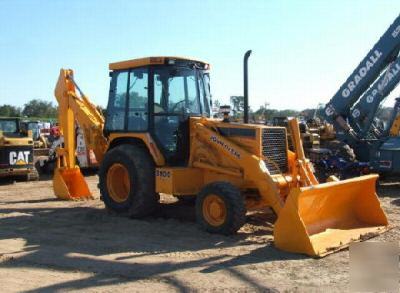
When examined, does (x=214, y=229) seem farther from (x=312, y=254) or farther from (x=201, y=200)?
(x=312, y=254)

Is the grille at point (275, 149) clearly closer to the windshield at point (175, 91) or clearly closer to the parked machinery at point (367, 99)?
the windshield at point (175, 91)

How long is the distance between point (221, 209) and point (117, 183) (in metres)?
2.60

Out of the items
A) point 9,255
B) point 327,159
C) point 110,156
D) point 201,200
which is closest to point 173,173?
point 201,200

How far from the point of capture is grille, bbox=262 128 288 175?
7938 mm

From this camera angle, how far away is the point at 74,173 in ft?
37.6

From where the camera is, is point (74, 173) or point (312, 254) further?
point (74, 173)

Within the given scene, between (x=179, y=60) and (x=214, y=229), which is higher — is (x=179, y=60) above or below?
above

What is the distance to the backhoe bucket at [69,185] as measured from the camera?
11289 mm

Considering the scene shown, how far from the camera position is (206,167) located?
8.30m

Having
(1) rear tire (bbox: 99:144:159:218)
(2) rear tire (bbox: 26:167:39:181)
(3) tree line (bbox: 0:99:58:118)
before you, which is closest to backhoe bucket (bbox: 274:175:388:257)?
(1) rear tire (bbox: 99:144:159:218)

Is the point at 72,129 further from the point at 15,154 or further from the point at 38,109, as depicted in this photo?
the point at 38,109

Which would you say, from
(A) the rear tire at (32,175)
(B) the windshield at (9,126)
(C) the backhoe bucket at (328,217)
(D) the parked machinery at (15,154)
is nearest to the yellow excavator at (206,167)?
(C) the backhoe bucket at (328,217)

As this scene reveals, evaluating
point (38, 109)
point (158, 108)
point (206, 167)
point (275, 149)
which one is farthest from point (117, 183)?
A: point (38, 109)

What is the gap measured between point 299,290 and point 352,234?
233 cm
